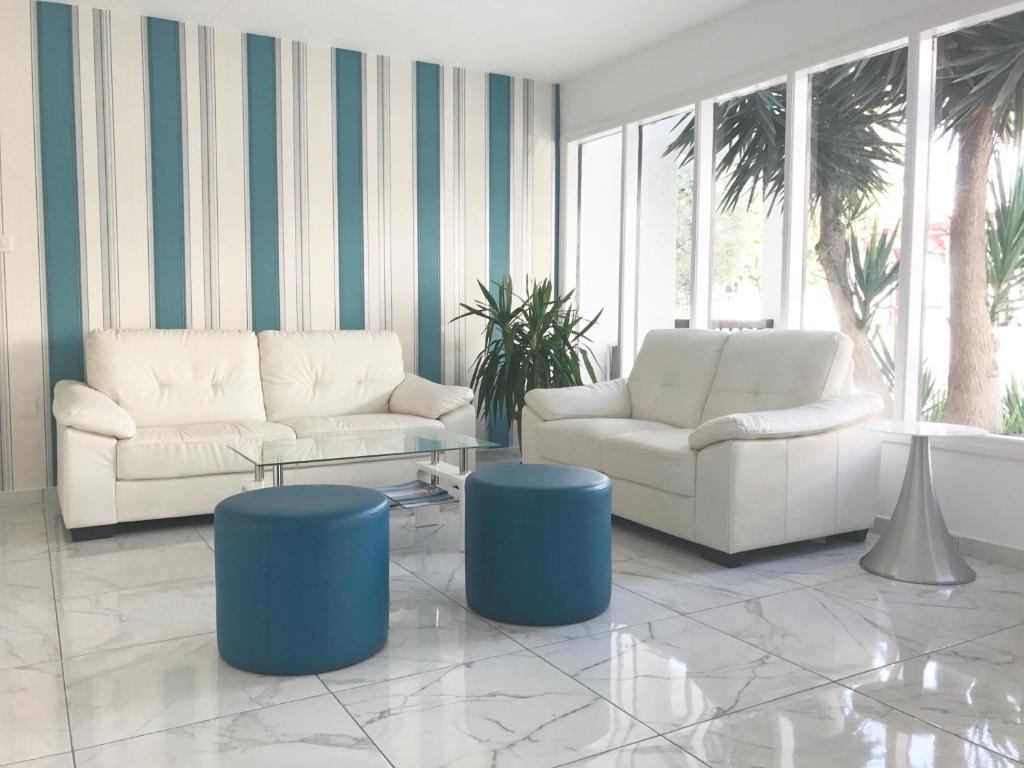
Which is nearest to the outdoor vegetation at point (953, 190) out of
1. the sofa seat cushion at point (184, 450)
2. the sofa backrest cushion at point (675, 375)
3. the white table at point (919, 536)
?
the white table at point (919, 536)

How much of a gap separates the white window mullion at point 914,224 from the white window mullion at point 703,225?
1.30 m

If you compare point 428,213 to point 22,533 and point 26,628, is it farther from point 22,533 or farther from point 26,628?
point 26,628

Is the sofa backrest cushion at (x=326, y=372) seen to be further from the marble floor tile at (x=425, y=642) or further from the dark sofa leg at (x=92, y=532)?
the marble floor tile at (x=425, y=642)

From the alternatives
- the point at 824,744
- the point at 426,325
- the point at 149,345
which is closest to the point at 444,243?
the point at 426,325

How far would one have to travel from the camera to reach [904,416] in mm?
4008

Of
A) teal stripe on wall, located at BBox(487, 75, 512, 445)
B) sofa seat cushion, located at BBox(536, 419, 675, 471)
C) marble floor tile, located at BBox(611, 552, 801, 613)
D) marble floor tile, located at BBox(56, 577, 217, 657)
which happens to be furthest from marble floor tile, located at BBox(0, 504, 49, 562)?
teal stripe on wall, located at BBox(487, 75, 512, 445)

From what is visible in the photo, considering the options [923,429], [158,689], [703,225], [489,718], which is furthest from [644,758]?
[703,225]

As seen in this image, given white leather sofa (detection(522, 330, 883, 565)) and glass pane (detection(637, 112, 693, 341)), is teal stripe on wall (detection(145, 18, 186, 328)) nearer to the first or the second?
white leather sofa (detection(522, 330, 883, 565))

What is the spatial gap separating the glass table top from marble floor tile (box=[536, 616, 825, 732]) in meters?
1.11

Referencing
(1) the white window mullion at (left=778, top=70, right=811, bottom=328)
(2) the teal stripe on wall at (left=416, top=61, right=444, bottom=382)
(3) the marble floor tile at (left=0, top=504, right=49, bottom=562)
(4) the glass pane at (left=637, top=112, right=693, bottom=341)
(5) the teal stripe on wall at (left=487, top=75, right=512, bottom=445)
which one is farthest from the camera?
(5) the teal stripe on wall at (left=487, top=75, right=512, bottom=445)

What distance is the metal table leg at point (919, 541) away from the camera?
3.37m

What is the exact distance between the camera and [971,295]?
151 inches

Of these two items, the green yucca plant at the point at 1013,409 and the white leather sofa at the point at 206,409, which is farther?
the white leather sofa at the point at 206,409

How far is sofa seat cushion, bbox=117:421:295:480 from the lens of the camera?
13.1 ft
